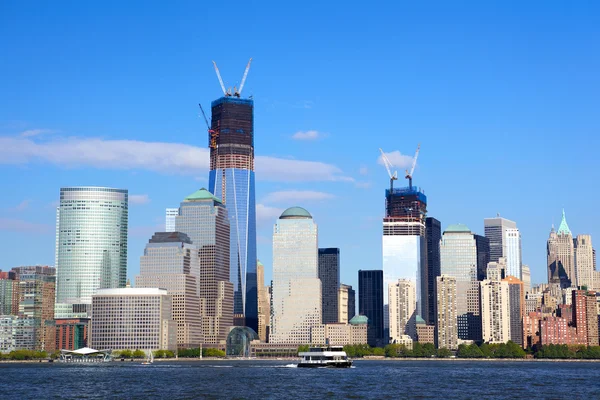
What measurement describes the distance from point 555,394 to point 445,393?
17989mm

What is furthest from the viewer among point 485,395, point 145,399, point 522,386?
point 522,386

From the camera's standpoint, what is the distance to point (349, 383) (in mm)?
197375

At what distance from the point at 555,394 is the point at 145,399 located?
6662cm

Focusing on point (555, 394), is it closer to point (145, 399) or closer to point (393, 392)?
point (393, 392)

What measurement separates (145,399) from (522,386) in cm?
7520

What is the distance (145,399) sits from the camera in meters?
156

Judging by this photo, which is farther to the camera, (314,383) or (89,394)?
(314,383)

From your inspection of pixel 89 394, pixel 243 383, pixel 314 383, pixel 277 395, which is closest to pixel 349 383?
pixel 314 383

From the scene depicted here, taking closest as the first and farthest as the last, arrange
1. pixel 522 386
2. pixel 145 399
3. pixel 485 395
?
pixel 145 399
pixel 485 395
pixel 522 386

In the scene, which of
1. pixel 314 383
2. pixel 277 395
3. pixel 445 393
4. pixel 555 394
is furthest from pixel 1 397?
pixel 555 394

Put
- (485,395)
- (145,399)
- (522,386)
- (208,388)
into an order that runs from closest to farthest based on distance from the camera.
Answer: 1. (145,399)
2. (485,395)
3. (208,388)
4. (522,386)

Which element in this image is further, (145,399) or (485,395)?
(485,395)

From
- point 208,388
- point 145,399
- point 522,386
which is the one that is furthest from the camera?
point 522,386

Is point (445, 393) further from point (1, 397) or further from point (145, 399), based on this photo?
point (1, 397)
